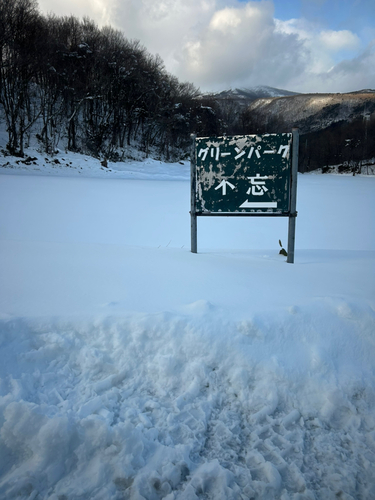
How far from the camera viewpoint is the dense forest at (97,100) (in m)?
18.8

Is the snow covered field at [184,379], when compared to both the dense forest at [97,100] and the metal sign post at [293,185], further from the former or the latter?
the dense forest at [97,100]

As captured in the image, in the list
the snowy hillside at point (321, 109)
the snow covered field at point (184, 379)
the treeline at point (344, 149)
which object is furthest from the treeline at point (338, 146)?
the snow covered field at point (184, 379)

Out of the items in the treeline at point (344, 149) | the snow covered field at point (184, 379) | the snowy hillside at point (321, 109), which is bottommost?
the snow covered field at point (184, 379)

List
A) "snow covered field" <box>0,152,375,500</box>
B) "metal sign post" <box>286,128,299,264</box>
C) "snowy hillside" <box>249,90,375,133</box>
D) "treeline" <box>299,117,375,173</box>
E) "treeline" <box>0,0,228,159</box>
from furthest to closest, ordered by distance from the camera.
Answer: "snowy hillside" <box>249,90,375,133</box> < "treeline" <box>299,117,375,173</box> < "treeline" <box>0,0,228,159</box> < "metal sign post" <box>286,128,299,264</box> < "snow covered field" <box>0,152,375,500</box>

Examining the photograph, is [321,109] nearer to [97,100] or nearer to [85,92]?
[97,100]

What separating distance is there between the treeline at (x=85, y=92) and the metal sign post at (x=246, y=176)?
1833 centimetres

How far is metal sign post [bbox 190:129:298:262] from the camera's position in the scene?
3574 millimetres

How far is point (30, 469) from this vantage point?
1.24 m

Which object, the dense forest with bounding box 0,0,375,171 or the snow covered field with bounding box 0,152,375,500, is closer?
the snow covered field with bounding box 0,152,375,500

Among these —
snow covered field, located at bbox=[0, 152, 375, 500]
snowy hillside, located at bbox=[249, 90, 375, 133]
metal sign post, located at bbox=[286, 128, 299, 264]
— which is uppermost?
snowy hillside, located at bbox=[249, 90, 375, 133]

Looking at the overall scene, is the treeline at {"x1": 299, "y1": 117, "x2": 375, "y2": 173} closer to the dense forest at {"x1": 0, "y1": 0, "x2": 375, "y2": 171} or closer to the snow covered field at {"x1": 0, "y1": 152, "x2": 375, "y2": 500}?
the dense forest at {"x1": 0, "y1": 0, "x2": 375, "y2": 171}

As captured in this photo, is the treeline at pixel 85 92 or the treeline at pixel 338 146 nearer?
the treeline at pixel 85 92

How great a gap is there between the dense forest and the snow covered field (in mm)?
18990

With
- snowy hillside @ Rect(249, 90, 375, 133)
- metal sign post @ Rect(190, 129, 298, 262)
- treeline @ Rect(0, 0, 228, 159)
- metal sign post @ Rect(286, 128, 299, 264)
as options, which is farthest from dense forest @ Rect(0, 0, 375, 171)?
snowy hillside @ Rect(249, 90, 375, 133)
